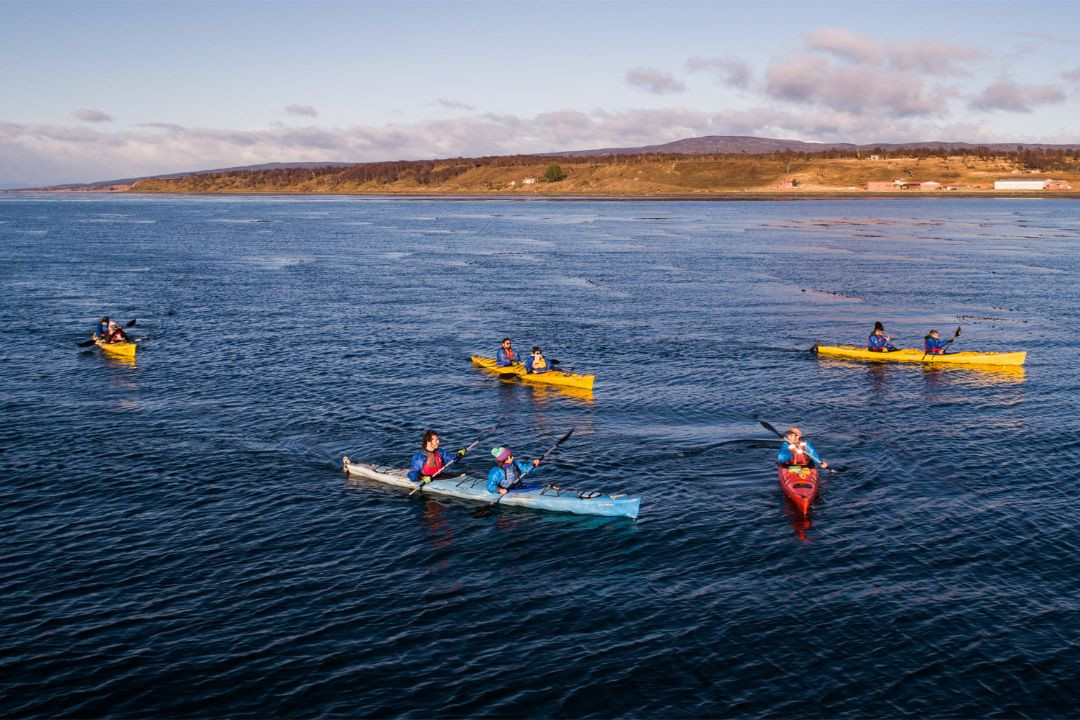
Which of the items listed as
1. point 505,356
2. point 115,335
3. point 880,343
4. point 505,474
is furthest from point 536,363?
point 115,335

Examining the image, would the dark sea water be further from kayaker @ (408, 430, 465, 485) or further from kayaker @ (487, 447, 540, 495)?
kayaker @ (487, 447, 540, 495)

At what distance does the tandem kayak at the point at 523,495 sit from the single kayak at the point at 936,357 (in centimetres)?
2455

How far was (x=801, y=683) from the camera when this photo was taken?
18625mm

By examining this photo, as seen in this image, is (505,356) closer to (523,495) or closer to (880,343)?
(523,495)

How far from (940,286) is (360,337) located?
49.4 metres

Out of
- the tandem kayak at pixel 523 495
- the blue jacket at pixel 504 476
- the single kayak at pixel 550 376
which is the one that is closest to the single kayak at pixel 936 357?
the single kayak at pixel 550 376

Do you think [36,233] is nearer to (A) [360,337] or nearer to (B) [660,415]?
(A) [360,337]

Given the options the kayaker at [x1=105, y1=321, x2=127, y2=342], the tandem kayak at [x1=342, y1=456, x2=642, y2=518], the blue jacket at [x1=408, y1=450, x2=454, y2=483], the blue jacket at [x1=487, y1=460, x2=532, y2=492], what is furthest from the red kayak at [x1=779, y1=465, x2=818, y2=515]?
the kayaker at [x1=105, y1=321, x2=127, y2=342]

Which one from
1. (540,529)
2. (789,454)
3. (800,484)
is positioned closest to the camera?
(540,529)

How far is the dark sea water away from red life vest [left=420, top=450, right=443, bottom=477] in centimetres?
93

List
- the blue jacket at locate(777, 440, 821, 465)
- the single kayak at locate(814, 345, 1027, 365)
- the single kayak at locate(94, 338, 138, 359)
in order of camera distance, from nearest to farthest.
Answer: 1. the blue jacket at locate(777, 440, 821, 465)
2. the single kayak at locate(814, 345, 1027, 365)
3. the single kayak at locate(94, 338, 138, 359)

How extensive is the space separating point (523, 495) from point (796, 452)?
890cm

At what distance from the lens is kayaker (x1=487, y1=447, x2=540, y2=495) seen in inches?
1115

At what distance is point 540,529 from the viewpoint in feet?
87.4
